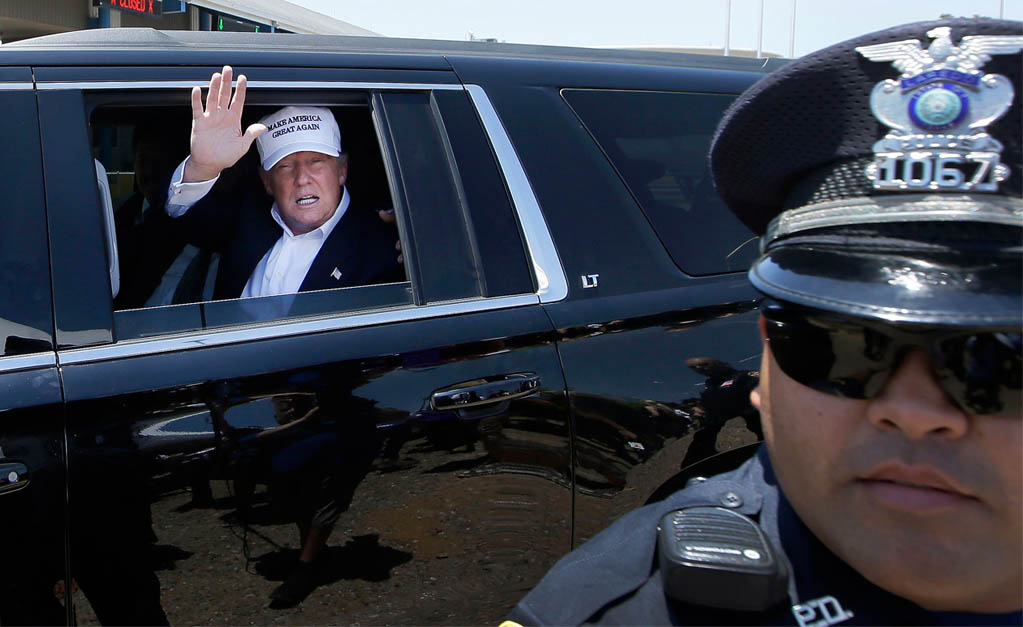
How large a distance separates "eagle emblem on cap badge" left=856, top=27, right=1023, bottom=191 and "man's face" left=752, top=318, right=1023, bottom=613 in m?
0.21

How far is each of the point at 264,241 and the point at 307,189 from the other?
203 mm

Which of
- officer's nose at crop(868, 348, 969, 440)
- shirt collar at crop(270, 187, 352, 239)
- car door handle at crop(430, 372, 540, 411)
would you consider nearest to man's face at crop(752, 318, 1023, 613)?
officer's nose at crop(868, 348, 969, 440)

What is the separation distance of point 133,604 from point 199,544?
0.50ft

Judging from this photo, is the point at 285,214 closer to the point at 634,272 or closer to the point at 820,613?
the point at 634,272

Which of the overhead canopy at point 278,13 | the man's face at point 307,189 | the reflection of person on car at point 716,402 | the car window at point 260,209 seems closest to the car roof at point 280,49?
the car window at point 260,209

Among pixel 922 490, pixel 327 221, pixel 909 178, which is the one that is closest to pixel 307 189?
pixel 327 221

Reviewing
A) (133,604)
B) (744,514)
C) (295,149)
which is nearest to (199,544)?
(133,604)

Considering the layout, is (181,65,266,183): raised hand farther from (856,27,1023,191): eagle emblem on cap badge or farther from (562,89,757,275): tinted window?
(856,27,1023,191): eagle emblem on cap badge

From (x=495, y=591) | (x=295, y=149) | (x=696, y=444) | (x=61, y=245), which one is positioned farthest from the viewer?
(x=295, y=149)

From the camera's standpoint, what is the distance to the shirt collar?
2.55 metres

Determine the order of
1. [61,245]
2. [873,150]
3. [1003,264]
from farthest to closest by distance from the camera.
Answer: [61,245]
[873,150]
[1003,264]

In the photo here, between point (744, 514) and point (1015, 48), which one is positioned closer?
point (1015, 48)

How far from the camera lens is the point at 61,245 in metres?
1.74

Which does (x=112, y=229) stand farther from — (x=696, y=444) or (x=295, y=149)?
(x=696, y=444)
